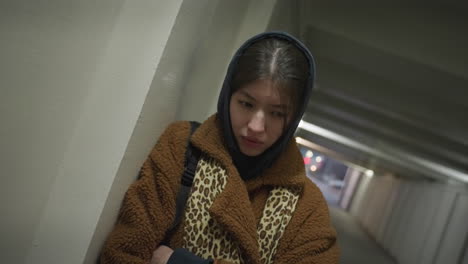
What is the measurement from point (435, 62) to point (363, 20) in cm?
69

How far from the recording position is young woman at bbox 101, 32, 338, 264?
1.32 meters

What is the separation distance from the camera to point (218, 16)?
1749 mm

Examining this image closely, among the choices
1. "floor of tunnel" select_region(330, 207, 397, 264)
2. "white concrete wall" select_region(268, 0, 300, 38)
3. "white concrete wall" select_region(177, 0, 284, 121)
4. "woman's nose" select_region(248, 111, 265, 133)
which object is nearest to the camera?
"woman's nose" select_region(248, 111, 265, 133)

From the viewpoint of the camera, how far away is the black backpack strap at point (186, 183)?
53.7 inches

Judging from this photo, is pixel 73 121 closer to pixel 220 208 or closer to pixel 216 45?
pixel 220 208

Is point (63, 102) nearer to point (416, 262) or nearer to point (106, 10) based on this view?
point (106, 10)

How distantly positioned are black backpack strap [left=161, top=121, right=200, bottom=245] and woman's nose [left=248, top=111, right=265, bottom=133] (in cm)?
24

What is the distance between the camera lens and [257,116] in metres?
1.38

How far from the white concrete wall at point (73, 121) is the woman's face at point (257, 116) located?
35 centimetres

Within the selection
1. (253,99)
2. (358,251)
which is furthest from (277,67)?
(358,251)

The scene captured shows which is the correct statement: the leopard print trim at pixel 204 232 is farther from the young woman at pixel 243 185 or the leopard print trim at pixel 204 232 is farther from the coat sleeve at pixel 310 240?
the coat sleeve at pixel 310 240

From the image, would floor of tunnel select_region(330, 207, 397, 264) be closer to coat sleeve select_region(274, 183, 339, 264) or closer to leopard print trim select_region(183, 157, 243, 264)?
coat sleeve select_region(274, 183, 339, 264)

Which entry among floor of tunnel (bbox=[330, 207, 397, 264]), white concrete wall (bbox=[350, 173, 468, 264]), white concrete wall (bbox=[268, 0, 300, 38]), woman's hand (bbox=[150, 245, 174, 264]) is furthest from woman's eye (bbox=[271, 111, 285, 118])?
white concrete wall (bbox=[350, 173, 468, 264])

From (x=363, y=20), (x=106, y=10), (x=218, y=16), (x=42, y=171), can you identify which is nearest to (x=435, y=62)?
(x=363, y=20)
